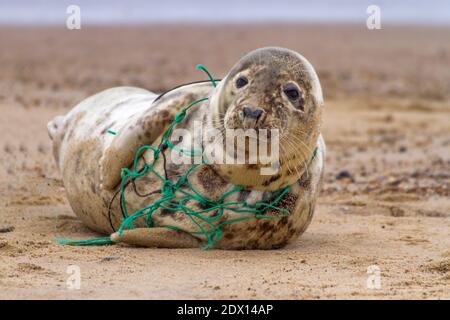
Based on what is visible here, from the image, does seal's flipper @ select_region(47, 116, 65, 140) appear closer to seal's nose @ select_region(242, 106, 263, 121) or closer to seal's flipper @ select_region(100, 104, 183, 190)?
seal's flipper @ select_region(100, 104, 183, 190)

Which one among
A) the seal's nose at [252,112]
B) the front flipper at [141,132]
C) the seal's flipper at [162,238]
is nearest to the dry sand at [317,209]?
the seal's flipper at [162,238]

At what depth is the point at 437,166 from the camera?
8.87 m

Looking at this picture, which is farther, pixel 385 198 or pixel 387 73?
pixel 387 73

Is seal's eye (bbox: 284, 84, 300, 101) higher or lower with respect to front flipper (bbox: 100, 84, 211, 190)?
higher

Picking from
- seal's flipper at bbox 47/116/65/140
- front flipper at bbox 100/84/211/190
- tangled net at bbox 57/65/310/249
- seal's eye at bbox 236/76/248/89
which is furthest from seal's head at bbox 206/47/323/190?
seal's flipper at bbox 47/116/65/140

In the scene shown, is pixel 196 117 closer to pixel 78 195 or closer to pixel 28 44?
pixel 78 195

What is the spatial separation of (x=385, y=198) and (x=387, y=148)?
8.93 feet

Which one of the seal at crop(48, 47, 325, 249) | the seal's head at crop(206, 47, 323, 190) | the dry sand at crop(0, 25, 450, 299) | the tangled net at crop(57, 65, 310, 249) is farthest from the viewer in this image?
the tangled net at crop(57, 65, 310, 249)

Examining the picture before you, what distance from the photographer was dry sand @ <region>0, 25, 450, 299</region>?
441 cm

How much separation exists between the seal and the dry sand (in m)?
0.13

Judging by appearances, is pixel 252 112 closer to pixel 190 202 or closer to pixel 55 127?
pixel 190 202

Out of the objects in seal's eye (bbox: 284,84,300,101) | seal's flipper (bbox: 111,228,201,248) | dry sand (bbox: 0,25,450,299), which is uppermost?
seal's eye (bbox: 284,84,300,101)

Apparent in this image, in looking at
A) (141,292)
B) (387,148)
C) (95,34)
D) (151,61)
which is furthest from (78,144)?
(95,34)

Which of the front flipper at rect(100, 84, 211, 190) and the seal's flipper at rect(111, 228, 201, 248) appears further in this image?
the front flipper at rect(100, 84, 211, 190)
